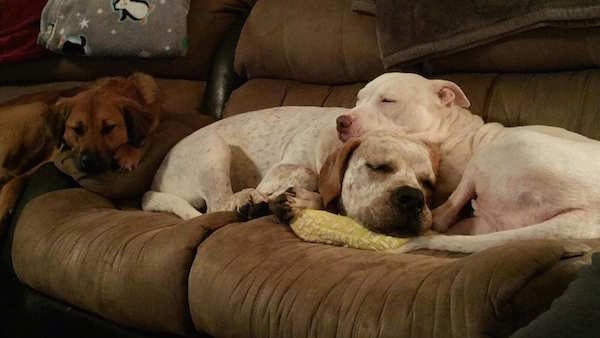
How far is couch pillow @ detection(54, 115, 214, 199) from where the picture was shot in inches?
122

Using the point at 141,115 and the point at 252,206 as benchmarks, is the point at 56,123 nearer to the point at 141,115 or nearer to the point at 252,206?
the point at 141,115

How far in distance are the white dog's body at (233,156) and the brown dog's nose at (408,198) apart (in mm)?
599

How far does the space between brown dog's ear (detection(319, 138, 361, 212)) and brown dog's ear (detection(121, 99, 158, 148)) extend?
121 cm

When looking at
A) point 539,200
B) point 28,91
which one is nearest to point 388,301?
point 539,200

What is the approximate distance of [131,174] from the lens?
3.12 meters

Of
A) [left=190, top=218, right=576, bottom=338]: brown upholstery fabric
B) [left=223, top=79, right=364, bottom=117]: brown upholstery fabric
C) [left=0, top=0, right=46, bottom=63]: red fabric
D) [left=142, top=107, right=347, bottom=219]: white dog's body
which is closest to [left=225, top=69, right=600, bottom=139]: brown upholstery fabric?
[left=223, top=79, right=364, bottom=117]: brown upholstery fabric

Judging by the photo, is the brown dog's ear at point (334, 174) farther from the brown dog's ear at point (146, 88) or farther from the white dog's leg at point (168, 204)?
the brown dog's ear at point (146, 88)

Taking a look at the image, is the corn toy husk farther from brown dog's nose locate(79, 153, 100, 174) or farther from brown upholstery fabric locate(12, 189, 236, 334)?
brown dog's nose locate(79, 153, 100, 174)

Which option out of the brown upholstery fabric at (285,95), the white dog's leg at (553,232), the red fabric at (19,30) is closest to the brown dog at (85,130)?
the brown upholstery fabric at (285,95)

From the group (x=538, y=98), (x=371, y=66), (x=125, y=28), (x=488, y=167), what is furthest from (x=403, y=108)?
(x=125, y=28)

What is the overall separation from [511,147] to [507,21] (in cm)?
85

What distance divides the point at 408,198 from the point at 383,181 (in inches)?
5.9

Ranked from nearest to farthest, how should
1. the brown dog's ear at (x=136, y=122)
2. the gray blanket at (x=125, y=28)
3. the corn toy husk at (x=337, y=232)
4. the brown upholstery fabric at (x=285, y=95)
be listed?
the corn toy husk at (x=337, y=232) < the brown dog's ear at (x=136, y=122) < the brown upholstery fabric at (x=285, y=95) < the gray blanket at (x=125, y=28)

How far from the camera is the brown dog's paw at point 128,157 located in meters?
3.12
